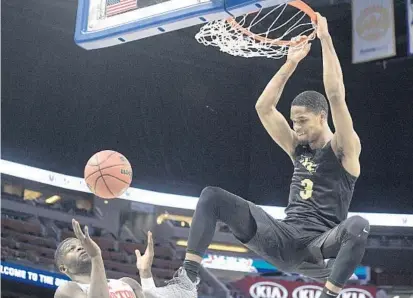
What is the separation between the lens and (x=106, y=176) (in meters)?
4.93

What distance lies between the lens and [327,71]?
3.93 meters

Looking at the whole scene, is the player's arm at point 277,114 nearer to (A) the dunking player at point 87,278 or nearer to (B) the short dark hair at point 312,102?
(B) the short dark hair at point 312,102

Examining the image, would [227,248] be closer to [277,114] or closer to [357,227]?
[277,114]

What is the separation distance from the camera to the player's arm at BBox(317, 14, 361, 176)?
12.5ft

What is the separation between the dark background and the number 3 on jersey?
12590 millimetres

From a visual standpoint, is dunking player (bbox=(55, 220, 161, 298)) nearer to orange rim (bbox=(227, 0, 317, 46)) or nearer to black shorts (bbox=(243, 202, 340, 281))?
black shorts (bbox=(243, 202, 340, 281))

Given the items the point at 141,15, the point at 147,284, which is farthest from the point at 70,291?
the point at 141,15

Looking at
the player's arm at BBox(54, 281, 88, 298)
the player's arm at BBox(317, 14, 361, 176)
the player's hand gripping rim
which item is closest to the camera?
the player's hand gripping rim

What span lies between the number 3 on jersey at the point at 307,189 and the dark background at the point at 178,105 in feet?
41.3

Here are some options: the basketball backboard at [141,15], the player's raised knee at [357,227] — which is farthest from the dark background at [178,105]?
the player's raised knee at [357,227]

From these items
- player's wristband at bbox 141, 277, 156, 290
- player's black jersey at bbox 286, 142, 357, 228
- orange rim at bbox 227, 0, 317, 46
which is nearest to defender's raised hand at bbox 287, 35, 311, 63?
orange rim at bbox 227, 0, 317, 46

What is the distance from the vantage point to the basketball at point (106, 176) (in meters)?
4.93

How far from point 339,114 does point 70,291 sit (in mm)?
2039

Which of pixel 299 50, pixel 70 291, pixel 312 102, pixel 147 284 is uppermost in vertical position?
pixel 299 50
